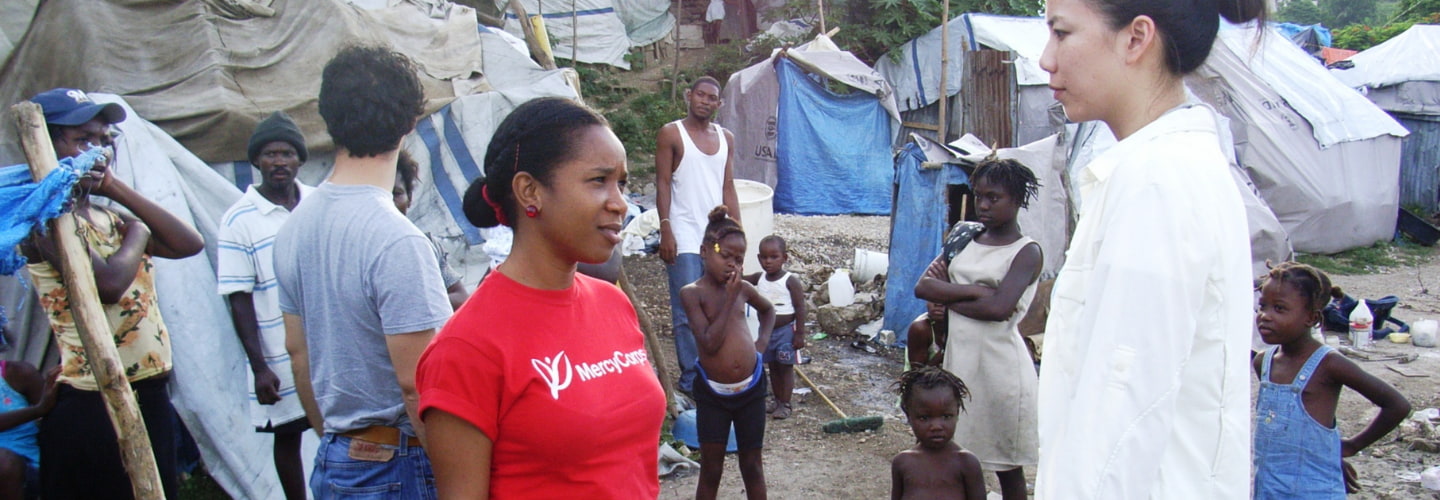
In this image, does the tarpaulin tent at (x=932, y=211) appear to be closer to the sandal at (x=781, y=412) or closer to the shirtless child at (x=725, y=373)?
the sandal at (x=781, y=412)

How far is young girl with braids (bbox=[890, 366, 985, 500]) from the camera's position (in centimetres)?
341

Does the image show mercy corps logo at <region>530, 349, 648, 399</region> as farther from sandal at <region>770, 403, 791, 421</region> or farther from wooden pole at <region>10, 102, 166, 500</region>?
sandal at <region>770, 403, 791, 421</region>

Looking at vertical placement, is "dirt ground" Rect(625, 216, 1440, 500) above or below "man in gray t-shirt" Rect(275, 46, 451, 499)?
below

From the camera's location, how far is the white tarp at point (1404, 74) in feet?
44.8

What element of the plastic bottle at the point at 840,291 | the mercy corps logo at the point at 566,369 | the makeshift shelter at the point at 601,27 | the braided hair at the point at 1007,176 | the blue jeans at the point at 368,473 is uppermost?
the makeshift shelter at the point at 601,27

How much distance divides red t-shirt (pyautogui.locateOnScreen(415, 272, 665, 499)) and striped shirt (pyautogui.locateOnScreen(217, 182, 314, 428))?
83.4 inches

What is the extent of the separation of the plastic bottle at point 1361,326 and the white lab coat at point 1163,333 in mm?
6966

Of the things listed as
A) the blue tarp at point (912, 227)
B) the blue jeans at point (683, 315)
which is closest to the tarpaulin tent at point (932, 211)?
the blue tarp at point (912, 227)

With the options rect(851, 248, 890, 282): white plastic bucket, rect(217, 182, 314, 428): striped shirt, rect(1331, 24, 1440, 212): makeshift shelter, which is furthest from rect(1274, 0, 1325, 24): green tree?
rect(217, 182, 314, 428): striped shirt

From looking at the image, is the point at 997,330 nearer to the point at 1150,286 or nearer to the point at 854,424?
the point at 854,424

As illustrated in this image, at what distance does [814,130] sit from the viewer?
12.6 m

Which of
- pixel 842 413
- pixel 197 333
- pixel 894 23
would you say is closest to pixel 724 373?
pixel 842 413

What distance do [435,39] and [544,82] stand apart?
82cm

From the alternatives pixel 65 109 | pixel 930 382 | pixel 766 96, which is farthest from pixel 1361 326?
pixel 65 109
